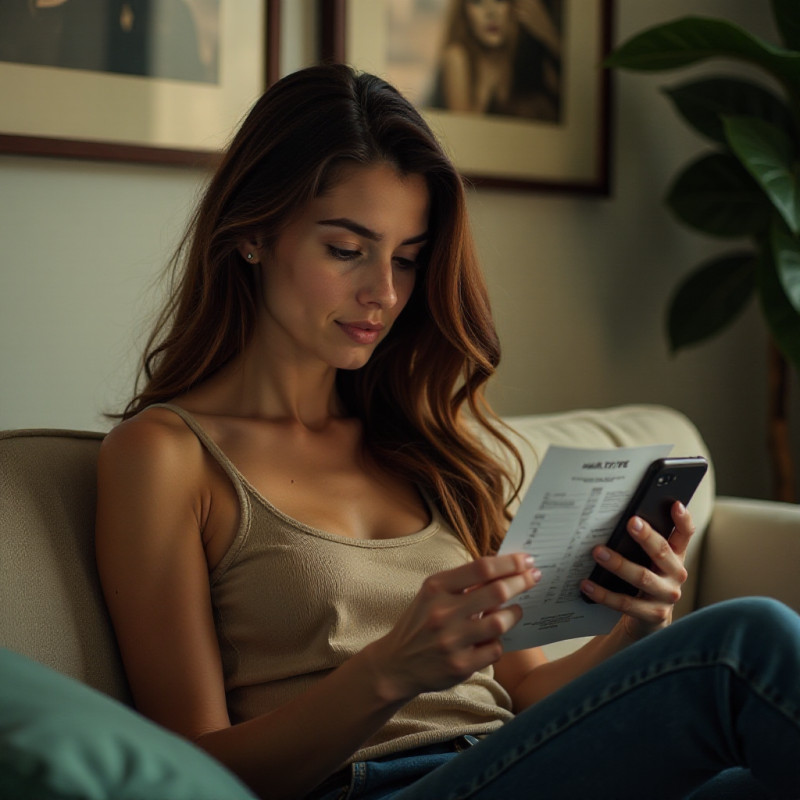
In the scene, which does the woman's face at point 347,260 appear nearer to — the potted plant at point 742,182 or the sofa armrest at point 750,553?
the sofa armrest at point 750,553

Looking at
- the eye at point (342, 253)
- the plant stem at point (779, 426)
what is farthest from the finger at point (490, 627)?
the plant stem at point (779, 426)

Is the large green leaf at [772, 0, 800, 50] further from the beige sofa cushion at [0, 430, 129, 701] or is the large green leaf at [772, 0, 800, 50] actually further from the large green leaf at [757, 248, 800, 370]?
the beige sofa cushion at [0, 430, 129, 701]

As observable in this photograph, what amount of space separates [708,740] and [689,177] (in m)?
1.61

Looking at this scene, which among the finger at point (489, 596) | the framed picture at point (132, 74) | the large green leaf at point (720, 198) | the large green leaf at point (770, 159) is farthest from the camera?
the large green leaf at point (720, 198)

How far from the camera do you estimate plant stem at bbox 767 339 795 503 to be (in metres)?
2.52

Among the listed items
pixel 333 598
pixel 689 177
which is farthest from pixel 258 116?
pixel 689 177

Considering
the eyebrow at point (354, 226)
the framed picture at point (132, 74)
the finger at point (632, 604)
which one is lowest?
the finger at point (632, 604)

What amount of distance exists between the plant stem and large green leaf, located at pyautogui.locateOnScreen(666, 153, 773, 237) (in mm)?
306

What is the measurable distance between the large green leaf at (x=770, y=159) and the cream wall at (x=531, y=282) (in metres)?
0.39

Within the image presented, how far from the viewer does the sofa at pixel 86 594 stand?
0.76 metres

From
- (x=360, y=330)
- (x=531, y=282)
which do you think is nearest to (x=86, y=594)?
(x=360, y=330)

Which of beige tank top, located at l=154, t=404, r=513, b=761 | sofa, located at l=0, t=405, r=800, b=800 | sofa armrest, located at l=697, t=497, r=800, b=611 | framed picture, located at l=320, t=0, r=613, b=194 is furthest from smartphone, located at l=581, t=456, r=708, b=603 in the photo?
framed picture, located at l=320, t=0, r=613, b=194

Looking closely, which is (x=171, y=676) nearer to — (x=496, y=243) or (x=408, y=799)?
(x=408, y=799)

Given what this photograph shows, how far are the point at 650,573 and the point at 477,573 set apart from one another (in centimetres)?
29
